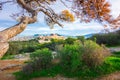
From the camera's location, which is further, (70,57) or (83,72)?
(70,57)

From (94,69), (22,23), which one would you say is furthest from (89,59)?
(22,23)

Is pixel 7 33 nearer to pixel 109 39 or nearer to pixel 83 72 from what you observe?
pixel 83 72

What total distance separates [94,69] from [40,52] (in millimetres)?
2384

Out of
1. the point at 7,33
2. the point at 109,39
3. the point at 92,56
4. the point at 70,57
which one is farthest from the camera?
the point at 109,39

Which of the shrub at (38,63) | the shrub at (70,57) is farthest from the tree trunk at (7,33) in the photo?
the shrub at (38,63)

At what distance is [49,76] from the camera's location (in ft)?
36.7

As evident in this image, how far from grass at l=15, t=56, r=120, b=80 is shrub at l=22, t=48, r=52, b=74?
0.68ft

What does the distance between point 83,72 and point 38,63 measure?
6.28ft

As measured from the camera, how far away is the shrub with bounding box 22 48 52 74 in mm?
11703

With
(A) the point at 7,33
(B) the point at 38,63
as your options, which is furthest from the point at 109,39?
(A) the point at 7,33

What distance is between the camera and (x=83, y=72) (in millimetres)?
11008

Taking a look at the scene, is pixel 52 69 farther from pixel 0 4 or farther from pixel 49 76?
pixel 0 4

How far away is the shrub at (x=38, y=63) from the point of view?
11703 millimetres

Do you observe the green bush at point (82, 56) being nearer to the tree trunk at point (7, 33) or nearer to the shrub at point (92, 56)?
the shrub at point (92, 56)
